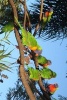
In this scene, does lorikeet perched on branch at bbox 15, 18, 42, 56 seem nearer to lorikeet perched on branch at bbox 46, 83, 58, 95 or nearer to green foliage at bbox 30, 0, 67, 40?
lorikeet perched on branch at bbox 46, 83, 58, 95

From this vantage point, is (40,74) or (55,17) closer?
(40,74)

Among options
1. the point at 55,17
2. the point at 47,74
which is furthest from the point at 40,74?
the point at 55,17

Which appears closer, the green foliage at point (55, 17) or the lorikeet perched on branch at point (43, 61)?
the lorikeet perched on branch at point (43, 61)

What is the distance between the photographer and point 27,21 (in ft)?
1.71

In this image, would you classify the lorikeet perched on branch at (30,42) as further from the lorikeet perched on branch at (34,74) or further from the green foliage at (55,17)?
the green foliage at (55,17)

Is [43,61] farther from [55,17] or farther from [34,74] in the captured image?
[55,17]

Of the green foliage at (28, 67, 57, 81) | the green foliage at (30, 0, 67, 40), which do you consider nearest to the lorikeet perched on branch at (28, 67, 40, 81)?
the green foliage at (28, 67, 57, 81)

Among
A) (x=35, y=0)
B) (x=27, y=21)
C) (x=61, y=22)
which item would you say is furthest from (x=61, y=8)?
(x=27, y=21)

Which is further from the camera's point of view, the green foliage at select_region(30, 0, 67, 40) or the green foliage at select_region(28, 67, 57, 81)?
the green foliage at select_region(30, 0, 67, 40)

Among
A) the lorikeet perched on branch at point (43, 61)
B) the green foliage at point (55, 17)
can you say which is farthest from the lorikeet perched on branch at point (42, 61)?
the green foliage at point (55, 17)

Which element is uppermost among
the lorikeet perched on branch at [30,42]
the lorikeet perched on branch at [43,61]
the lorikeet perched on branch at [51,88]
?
the lorikeet perched on branch at [30,42]

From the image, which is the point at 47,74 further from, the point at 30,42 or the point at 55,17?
the point at 55,17

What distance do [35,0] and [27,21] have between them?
149cm

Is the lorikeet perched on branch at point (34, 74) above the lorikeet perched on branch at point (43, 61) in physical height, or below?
below
